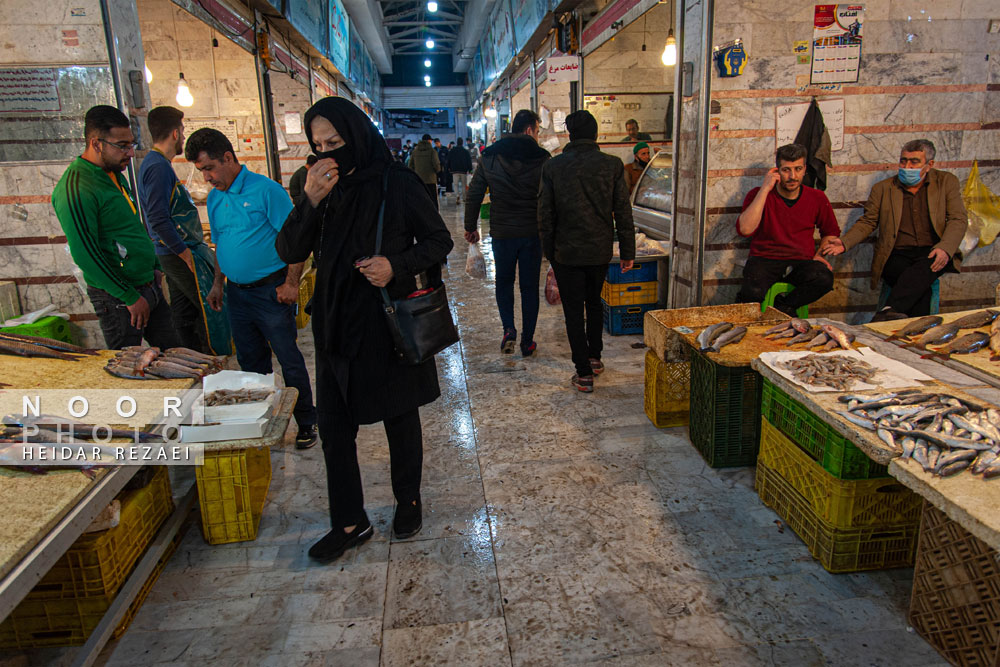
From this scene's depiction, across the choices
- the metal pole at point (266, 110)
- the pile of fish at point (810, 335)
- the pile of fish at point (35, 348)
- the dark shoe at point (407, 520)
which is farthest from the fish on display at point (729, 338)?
the metal pole at point (266, 110)

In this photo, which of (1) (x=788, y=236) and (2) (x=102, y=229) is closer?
(2) (x=102, y=229)

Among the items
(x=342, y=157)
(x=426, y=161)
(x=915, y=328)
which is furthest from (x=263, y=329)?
(x=426, y=161)

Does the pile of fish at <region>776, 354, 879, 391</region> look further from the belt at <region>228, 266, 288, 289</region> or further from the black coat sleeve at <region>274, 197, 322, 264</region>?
the belt at <region>228, 266, 288, 289</region>

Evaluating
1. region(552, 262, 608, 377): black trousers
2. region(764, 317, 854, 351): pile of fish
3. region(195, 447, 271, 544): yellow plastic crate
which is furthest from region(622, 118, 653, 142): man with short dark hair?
region(195, 447, 271, 544): yellow plastic crate

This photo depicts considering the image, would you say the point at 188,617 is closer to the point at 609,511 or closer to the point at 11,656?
the point at 11,656

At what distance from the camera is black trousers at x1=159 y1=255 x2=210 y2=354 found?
4852 millimetres

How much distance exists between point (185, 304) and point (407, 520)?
9.46 feet

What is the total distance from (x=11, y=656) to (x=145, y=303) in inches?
85.6

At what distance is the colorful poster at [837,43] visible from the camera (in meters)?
5.49

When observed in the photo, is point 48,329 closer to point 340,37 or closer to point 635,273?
point 635,273

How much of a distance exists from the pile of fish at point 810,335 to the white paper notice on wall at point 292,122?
33.8 ft

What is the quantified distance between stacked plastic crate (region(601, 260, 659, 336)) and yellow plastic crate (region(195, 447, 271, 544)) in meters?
4.19

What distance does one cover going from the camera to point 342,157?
270 cm

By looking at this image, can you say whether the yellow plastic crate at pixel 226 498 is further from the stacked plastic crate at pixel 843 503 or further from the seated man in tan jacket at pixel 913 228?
the seated man in tan jacket at pixel 913 228
